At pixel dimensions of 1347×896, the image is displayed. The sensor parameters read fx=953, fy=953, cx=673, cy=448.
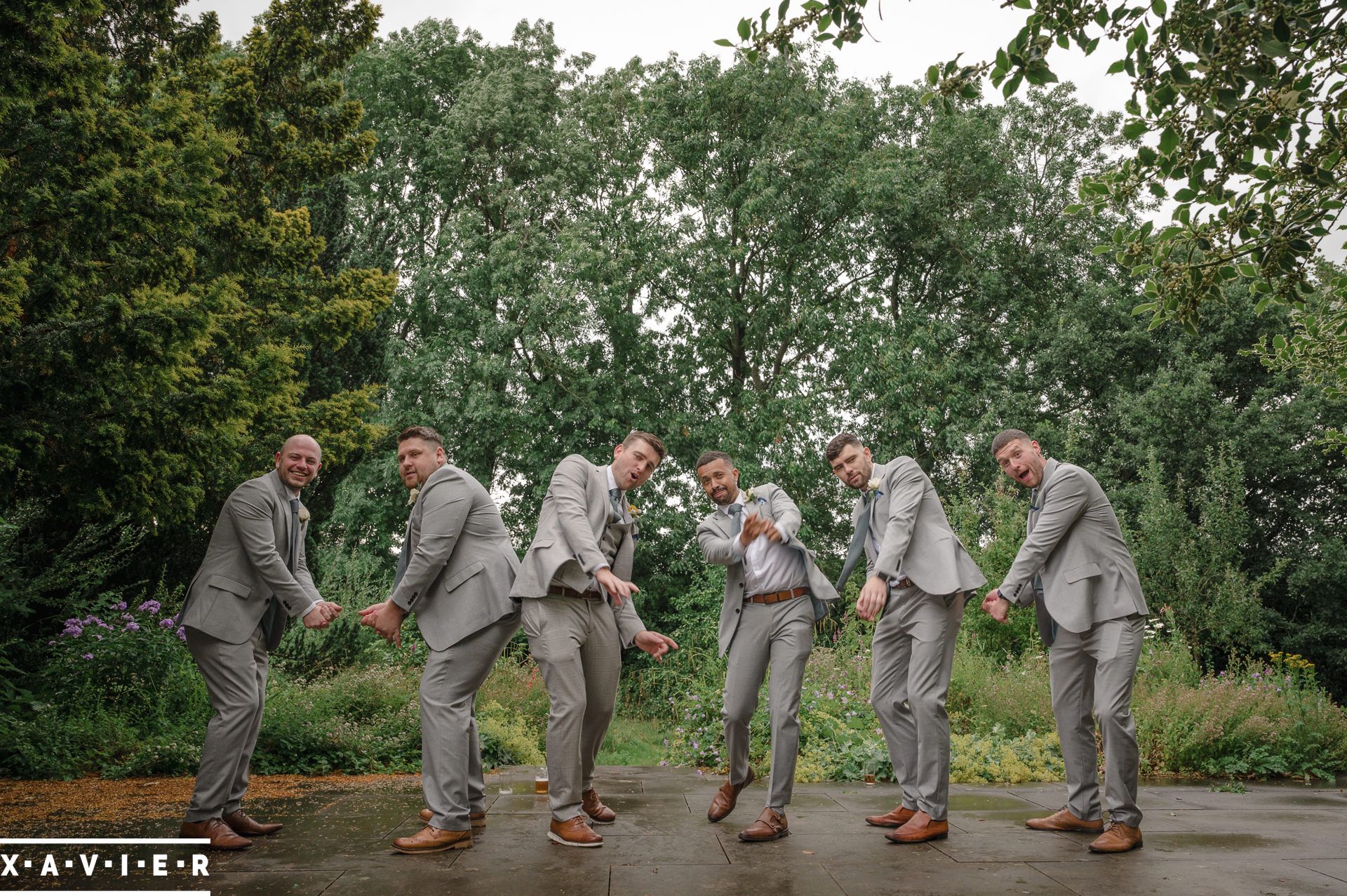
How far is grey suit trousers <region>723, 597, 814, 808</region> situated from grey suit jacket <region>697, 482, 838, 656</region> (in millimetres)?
55

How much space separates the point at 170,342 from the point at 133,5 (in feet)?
19.4

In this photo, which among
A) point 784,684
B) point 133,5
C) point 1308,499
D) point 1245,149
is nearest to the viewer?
point 1245,149

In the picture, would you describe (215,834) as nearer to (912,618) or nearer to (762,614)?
(762,614)

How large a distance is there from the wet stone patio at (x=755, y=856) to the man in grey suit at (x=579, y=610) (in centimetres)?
42

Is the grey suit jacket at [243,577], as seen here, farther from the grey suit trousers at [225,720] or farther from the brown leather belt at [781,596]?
the brown leather belt at [781,596]

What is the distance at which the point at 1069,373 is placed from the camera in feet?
69.3

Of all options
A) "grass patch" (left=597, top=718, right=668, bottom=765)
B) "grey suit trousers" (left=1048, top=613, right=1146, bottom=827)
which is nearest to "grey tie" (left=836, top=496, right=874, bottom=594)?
"grey suit trousers" (left=1048, top=613, right=1146, bottom=827)

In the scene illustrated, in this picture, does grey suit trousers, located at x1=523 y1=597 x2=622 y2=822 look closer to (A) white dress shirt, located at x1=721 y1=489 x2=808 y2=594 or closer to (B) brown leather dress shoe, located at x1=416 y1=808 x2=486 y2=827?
(B) brown leather dress shoe, located at x1=416 y1=808 x2=486 y2=827

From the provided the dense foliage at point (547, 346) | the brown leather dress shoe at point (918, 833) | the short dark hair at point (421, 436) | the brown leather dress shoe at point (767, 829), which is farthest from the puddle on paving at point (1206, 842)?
the short dark hair at point (421, 436)

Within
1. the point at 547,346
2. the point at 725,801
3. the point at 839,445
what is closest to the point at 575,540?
the point at 839,445

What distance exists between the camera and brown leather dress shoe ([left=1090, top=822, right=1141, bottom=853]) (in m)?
4.57

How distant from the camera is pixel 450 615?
4.75 metres

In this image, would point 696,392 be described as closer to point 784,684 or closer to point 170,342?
point 170,342

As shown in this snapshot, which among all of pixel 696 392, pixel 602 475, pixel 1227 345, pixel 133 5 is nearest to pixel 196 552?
pixel 133 5
